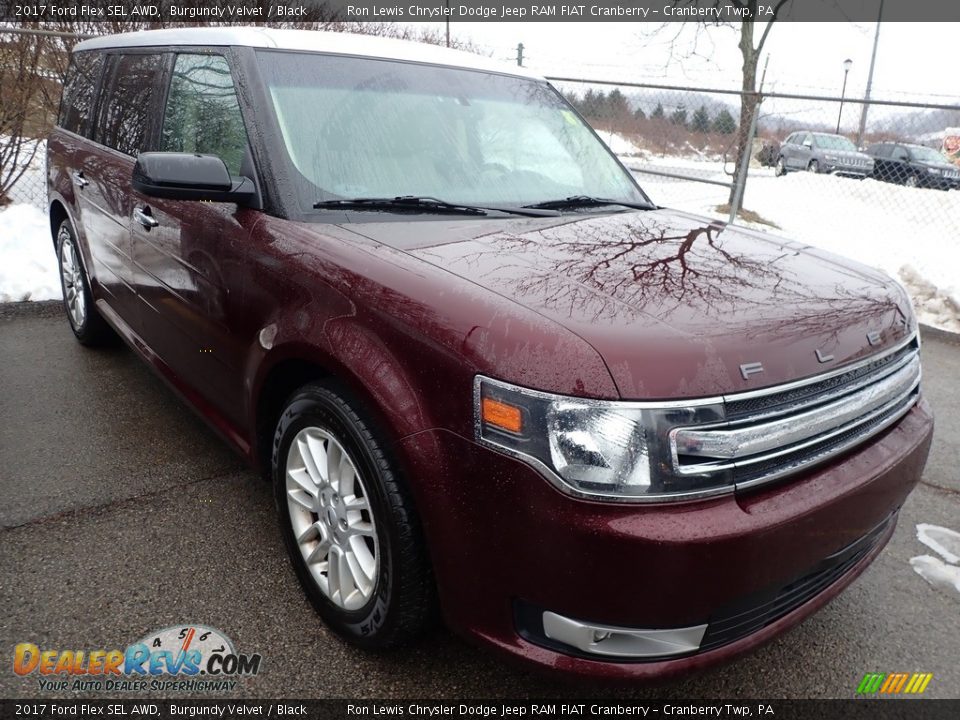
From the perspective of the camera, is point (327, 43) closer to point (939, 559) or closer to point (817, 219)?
point (939, 559)

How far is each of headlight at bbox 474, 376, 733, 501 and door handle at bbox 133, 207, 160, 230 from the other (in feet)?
7.25

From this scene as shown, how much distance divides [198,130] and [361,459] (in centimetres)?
175

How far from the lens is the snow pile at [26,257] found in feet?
18.7

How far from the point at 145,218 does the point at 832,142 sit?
57.9ft

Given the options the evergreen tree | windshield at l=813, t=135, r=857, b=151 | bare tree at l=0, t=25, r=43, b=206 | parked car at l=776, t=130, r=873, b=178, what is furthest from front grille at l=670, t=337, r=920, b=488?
windshield at l=813, t=135, r=857, b=151

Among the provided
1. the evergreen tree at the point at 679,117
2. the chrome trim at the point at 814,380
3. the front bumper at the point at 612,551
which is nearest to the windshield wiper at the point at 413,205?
the front bumper at the point at 612,551

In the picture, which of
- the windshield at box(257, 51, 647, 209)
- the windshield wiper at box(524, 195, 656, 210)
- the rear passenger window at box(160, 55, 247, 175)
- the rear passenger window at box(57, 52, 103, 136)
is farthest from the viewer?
the rear passenger window at box(57, 52, 103, 136)

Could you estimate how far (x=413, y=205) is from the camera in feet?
8.01

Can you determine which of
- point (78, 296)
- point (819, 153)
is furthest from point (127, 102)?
point (819, 153)

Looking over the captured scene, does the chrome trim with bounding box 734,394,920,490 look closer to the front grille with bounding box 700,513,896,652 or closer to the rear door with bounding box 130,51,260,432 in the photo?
the front grille with bounding box 700,513,896,652

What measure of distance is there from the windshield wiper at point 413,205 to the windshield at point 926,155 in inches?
514

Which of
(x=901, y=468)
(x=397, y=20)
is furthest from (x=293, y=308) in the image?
(x=397, y=20)

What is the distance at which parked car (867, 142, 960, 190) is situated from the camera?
951 cm

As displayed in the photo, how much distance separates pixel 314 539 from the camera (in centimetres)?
228
